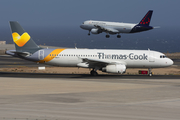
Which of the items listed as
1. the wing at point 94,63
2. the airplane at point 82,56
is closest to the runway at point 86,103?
the wing at point 94,63

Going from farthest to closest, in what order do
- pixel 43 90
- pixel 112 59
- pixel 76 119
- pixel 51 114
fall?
pixel 112 59 → pixel 43 90 → pixel 51 114 → pixel 76 119

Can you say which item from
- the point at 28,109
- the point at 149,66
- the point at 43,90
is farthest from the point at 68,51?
the point at 28,109

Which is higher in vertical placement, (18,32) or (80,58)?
(18,32)

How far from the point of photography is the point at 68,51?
1805 inches

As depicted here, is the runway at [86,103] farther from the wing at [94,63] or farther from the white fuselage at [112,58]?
the white fuselage at [112,58]

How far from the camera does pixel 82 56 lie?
45.5 metres

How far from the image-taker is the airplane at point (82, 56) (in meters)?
45.2

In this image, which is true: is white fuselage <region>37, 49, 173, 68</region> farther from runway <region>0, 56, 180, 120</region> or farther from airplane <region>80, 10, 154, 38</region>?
airplane <region>80, 10, 154, 38</region>

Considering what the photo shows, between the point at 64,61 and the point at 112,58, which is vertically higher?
the point at 112,58

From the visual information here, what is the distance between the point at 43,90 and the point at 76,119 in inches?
489

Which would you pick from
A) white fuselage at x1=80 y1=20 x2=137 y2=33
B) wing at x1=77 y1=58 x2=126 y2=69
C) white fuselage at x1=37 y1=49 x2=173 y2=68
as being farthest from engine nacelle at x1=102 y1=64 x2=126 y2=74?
white fuselage at x1=80 y1=20 x2=137 y2=33

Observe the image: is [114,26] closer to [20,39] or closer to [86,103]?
[20,39]

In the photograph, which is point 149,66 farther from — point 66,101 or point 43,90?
point 66,101

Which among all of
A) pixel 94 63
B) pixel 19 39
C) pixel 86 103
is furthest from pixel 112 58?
pixel 86 103
